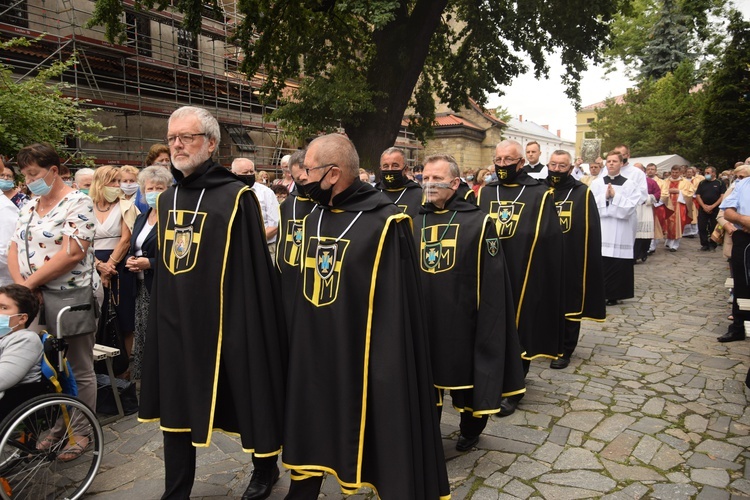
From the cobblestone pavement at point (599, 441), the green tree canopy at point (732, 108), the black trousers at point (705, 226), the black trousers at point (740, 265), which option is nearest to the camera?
the cobblestone pavement at point (599, 441)

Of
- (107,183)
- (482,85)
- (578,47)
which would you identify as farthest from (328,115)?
(107,183)

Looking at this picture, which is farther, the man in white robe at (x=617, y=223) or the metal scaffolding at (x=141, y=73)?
the metal scaffolding at (x=141, y=73)

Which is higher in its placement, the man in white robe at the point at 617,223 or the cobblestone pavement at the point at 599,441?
the man in white robe at the point at 617,223

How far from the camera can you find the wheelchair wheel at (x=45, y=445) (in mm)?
3447

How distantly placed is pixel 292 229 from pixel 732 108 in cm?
2376

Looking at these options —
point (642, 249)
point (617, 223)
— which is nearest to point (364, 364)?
point (617, 223)

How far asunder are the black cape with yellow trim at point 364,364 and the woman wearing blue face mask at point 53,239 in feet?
6.67

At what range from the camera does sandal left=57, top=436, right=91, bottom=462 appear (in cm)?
395

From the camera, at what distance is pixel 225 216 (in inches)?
129

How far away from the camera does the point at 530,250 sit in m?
5.48

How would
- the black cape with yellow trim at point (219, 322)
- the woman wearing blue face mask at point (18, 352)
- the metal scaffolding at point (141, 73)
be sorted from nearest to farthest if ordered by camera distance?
the black cape with yellow trim at point (219, 322)
the woman wearing blue face mask at point (18, 352)
the metal scaffolding at point (141, 73)

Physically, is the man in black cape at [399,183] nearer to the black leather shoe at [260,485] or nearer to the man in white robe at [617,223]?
the black leather shoe at [260,485]

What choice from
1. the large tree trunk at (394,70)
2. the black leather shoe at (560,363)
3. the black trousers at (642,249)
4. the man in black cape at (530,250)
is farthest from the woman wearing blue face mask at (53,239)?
the black trousers at (642,249)

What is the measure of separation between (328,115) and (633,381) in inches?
444
